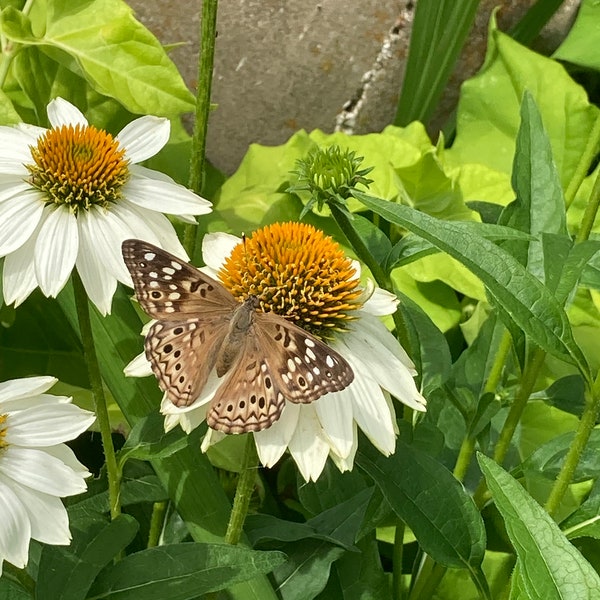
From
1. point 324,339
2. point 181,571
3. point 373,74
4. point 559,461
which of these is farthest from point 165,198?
point 373,74

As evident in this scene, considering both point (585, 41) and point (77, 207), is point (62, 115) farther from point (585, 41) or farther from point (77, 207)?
point (585, 41)

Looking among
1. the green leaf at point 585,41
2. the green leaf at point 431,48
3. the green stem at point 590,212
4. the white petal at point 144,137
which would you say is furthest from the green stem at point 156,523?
the green leaf at point 585,41

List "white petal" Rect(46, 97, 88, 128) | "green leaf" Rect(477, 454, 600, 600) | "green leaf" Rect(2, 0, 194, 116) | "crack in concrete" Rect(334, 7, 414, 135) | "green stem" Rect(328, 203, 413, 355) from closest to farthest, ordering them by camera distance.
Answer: "green leaf" Rect(477, 454, 600, 600), "green stem" Rect(328, 203, 413, 355), "white petal" Rect(46, 97, 88, 128), "green leaf" Rect(2, 0, 194, 116), "crack in concrete" Rect(334, 7, 414, 135)

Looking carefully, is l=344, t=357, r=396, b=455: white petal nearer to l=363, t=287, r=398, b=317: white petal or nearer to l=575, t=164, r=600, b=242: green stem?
l=363, t=287, r=398, b=317: white petal

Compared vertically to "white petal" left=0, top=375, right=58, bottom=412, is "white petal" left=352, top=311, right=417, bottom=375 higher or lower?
higher

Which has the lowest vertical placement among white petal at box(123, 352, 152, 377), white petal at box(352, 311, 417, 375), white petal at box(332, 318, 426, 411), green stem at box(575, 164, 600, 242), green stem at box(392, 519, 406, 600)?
green stem at box(392, 519, 406, 600)

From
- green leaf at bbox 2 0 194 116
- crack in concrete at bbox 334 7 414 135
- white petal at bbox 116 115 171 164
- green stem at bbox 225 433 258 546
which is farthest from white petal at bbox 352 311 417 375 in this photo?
crack in concrete at bbox 334 7 414 135
